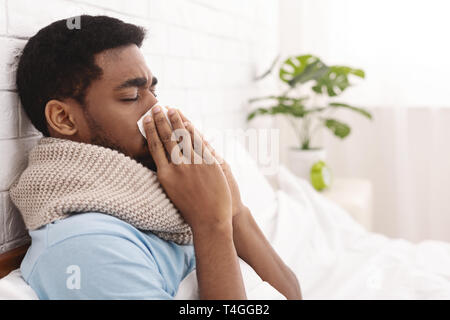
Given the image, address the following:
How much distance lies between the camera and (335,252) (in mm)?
1356

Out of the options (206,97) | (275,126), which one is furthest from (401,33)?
(206,97)

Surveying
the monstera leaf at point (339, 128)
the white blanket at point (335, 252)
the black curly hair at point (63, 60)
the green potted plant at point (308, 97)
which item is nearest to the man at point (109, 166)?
the black curly hair at point (63, 60)

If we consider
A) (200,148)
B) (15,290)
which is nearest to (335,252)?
(200,148)

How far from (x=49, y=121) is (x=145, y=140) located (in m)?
0.17

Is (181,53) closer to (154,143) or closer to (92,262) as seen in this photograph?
(154,143)

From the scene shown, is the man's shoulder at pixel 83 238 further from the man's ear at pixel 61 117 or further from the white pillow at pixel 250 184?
the white pillow at pixel 250 184

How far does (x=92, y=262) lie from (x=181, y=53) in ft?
3.12

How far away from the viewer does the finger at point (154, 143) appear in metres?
0.83

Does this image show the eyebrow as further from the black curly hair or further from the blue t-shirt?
the blue t-shirt

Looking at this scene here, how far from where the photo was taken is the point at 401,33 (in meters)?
2.33

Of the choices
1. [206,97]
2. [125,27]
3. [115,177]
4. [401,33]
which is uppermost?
[401,33]

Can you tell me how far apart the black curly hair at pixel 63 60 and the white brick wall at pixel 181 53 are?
5cm

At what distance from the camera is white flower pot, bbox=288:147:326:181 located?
210cm
